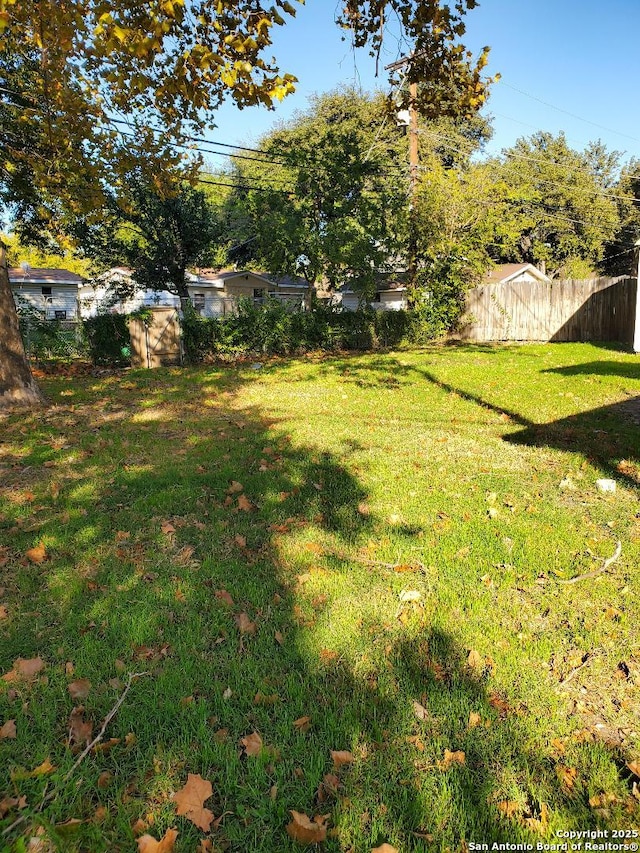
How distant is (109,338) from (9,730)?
1417 centimetres

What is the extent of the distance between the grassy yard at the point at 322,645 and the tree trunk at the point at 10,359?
307 cm

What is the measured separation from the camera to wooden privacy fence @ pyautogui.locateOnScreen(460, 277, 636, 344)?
1766cm

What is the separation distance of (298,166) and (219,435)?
618 inches

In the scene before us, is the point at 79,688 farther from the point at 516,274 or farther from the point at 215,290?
the point at 516,274

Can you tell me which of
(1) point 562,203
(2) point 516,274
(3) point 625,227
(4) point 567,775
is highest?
(1) point 562,203

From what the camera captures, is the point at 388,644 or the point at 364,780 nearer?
the point at 364,780

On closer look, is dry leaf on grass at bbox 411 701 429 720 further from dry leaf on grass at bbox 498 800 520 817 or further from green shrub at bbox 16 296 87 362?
green shrub at bbox 16 296 87 362

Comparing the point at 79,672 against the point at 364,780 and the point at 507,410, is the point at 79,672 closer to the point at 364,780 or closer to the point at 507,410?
the point at 364,780

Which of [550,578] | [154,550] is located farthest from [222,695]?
[550,578]

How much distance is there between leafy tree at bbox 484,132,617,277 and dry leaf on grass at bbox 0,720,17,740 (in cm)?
3631

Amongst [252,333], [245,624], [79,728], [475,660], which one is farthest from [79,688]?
[252,333]

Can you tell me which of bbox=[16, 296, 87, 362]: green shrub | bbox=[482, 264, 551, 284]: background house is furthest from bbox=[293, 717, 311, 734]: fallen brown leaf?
bbox=[482, 264, 551, 284]: background house

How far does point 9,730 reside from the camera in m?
2.02

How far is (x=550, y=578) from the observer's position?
9.96 ft
